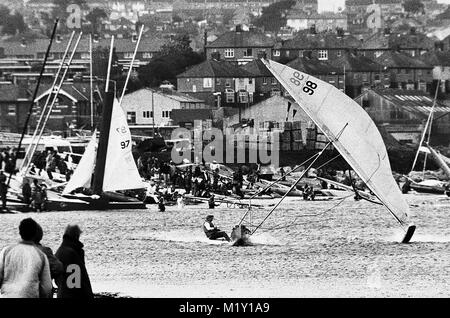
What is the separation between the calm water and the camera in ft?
92.8

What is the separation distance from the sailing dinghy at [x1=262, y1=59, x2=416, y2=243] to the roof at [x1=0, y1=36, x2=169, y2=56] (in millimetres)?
122408

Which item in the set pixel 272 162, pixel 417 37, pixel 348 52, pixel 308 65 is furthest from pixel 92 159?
pixel 417 37

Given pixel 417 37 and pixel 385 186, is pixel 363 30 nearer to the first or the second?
pixel 417 37

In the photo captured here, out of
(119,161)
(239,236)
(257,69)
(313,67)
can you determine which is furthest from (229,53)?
(239,236)

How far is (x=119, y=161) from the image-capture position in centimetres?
5159

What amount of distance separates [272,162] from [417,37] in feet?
261

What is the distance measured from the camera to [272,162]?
270ft

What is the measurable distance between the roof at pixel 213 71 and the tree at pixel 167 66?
Result: 350cm

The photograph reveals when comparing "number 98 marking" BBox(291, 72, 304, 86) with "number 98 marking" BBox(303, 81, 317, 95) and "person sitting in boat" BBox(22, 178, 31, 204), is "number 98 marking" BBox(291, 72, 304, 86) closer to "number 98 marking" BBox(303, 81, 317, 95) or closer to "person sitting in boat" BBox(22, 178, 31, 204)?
"number 98 marking" BBox(303, 81, 317, 95)

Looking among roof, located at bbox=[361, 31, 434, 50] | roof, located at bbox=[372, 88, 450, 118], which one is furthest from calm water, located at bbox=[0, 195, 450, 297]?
roof, located at bbox=[361, 31, 434, 50]

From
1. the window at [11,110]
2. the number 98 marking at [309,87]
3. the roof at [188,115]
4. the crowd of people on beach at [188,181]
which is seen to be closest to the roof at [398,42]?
the window at [11,110]

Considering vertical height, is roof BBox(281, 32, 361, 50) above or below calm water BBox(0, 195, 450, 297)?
above

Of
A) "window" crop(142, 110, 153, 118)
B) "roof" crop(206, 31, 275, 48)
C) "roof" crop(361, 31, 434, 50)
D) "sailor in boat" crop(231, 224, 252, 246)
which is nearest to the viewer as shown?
"sailor in boat" crop(231, 224, 252, 246)
